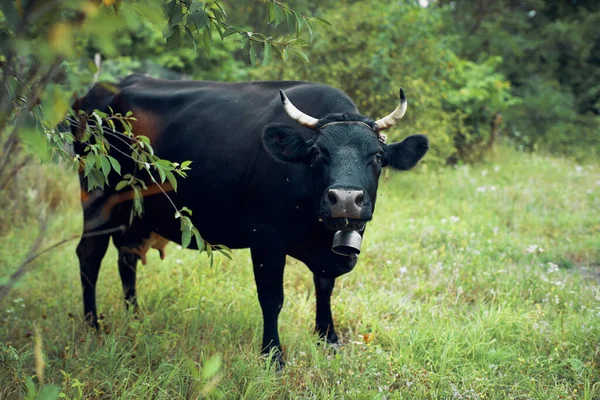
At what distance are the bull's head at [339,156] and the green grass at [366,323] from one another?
2.99 ft

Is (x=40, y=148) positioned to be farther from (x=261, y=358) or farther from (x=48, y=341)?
(x=48, y=341)

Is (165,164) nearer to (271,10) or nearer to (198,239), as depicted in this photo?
(198,239)

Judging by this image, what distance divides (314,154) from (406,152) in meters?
0.71

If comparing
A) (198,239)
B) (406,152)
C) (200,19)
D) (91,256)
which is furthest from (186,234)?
(91,256)

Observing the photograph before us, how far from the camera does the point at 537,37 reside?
624 inches

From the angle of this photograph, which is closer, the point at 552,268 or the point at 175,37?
the point at 175,37

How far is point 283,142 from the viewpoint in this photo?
3.52m

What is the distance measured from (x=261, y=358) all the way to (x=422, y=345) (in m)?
1.02

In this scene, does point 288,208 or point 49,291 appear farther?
Answer: point 49,291

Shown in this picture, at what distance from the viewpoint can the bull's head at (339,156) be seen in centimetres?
318

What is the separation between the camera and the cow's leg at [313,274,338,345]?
404cm

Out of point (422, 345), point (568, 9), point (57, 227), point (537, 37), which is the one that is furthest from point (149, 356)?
point (568, 9)

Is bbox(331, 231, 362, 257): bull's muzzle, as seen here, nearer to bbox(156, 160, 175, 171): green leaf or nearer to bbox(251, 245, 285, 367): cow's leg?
bbox(251, 245, 285, 367): cow's leg

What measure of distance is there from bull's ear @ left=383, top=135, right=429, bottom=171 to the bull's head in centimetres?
7
